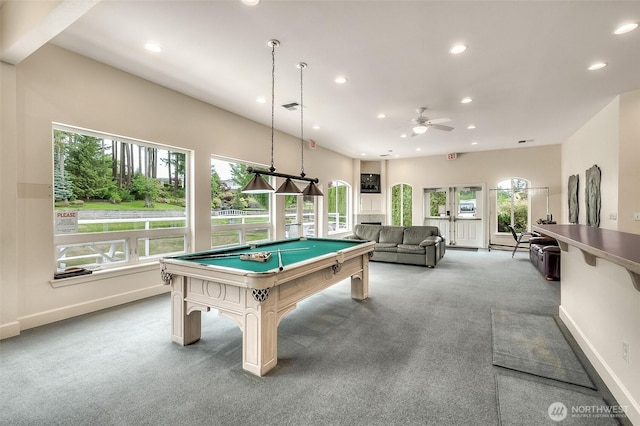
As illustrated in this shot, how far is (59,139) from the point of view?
3.51m

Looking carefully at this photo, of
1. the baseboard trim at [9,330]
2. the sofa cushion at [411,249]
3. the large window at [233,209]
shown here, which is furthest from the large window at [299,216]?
the baseboard trim at [9,330]

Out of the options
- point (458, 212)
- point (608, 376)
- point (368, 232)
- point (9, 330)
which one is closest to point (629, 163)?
point (608, 376)

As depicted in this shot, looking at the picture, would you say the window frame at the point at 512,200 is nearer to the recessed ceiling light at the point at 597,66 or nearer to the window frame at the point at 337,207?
the window frame at the point at 337,207

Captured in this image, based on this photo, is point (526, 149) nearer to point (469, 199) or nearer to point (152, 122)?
point (469, 199)

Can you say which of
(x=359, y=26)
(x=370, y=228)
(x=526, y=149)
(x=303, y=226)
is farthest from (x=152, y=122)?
(x=526, y=149)

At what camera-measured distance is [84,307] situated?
3.56 meters

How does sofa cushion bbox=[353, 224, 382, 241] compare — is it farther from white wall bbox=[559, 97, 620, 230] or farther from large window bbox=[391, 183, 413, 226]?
white wall bbox=[559, 97, 620, 230]

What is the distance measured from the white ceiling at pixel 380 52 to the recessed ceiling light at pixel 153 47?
75mm

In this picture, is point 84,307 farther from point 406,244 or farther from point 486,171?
point 486,171

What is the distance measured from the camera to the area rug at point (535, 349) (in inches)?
91.9

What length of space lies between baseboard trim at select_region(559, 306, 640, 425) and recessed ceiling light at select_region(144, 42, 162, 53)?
524 cm

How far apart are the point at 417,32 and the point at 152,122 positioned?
3.84m

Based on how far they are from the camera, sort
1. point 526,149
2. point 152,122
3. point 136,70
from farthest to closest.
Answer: point 526,149 < point 152,122 < point 136,70

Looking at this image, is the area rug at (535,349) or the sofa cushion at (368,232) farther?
the sofa cushion at (368,232)
